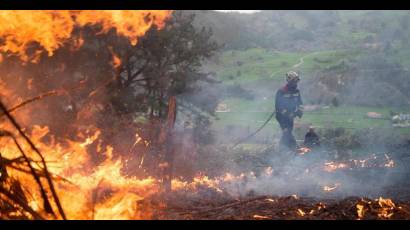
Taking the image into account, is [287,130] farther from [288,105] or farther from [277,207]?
[277,207]

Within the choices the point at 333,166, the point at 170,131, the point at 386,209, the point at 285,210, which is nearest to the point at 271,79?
the point at 333,166

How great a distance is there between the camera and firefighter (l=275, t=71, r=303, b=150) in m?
13.3

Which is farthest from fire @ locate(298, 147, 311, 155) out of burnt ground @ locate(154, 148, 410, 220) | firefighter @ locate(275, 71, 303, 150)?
burnt ground @ locate(154, 148, 410, 220)

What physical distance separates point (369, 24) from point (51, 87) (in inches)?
1440

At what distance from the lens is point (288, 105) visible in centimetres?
1352

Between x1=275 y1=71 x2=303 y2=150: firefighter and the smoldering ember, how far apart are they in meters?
0.04

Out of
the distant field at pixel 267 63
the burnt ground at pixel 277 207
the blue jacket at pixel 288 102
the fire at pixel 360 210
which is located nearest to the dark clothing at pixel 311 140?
the blue jacket at pixel 288 102

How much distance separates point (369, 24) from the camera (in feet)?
147

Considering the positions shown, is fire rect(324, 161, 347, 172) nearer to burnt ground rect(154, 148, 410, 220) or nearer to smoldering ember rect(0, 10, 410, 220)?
smoldering ember rect(0, 10, 410, 220)

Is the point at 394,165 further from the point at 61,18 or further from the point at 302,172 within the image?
the point at 61,18

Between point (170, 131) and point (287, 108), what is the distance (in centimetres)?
555

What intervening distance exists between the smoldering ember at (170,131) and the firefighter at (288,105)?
4cm

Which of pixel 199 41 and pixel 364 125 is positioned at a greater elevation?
pixel 199 41
